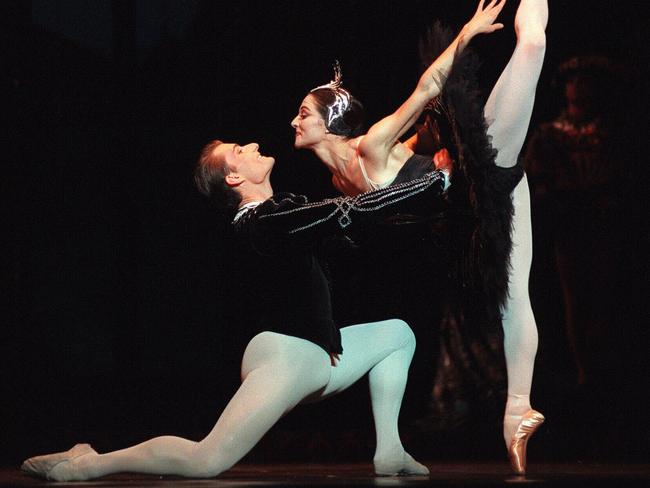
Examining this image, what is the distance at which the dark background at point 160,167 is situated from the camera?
5.53 m

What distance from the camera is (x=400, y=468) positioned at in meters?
3.49

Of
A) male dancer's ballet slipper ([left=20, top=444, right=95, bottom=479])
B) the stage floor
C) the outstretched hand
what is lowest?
the stage floor

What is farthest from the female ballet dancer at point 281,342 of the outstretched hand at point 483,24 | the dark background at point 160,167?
the dark background at point 160,167

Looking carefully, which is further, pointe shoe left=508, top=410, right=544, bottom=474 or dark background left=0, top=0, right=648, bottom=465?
dark background left=0, top=0, right=648, bottom=465

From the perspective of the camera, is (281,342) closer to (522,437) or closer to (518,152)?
(522,437)

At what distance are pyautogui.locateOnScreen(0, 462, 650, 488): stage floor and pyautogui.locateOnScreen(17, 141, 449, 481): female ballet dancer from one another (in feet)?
0.24

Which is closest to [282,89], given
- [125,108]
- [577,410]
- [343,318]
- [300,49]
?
[300,49]

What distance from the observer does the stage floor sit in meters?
3.02

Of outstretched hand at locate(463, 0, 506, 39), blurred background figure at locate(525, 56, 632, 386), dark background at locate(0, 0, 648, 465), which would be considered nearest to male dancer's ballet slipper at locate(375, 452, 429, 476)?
outstretched hand at locate(463, 0, 506, 39)

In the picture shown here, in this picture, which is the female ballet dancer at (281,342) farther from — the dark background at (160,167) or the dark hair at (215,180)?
the dark background at (160,167)

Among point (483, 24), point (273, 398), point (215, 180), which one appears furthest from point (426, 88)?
point (273, 398)

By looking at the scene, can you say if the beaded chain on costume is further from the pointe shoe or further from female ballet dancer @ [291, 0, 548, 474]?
the pointe shoe

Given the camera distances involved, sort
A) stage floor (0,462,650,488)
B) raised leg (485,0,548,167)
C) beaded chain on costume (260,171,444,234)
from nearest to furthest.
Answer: stage floor (0,462,650,488), beaded chain on costume (260,171,444,234), raised leg (485,0,548,167)

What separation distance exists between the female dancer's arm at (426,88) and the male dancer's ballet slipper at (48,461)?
1247 mm
